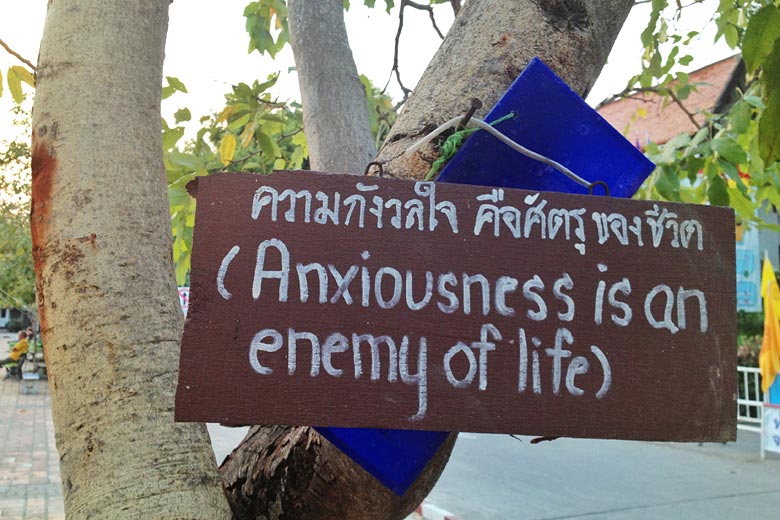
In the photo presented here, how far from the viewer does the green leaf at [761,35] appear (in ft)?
5.30

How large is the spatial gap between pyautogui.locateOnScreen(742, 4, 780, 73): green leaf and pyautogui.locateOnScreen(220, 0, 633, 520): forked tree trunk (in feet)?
1.04

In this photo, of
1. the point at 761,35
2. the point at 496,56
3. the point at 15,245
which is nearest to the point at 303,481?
the point at 496,56

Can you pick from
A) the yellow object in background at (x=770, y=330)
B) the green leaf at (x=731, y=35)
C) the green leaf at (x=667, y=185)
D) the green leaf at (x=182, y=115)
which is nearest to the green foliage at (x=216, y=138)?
the green leaf at (x=182, y=115)

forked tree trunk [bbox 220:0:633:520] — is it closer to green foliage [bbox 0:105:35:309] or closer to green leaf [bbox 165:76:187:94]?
green leaf [bbox 165:76:187:94]

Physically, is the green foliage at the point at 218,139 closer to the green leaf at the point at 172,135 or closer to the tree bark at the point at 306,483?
the green leaf at the point at 172,135

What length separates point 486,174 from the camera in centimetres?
134

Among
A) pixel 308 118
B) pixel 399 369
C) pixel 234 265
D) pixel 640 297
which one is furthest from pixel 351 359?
pixel 308 118

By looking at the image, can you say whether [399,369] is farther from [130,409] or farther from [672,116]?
[672,116]

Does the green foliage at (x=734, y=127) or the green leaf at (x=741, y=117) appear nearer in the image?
the green foliage at (x=734, y=127)

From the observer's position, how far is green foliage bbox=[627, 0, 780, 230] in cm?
163

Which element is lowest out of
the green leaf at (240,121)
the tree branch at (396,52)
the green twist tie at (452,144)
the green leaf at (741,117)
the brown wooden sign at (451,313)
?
the brown wooden sign at (451,313)

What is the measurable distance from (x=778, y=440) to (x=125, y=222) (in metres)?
9.08

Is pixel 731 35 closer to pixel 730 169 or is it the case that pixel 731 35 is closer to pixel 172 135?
pixel 730 169

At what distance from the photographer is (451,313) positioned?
44.1 inches
